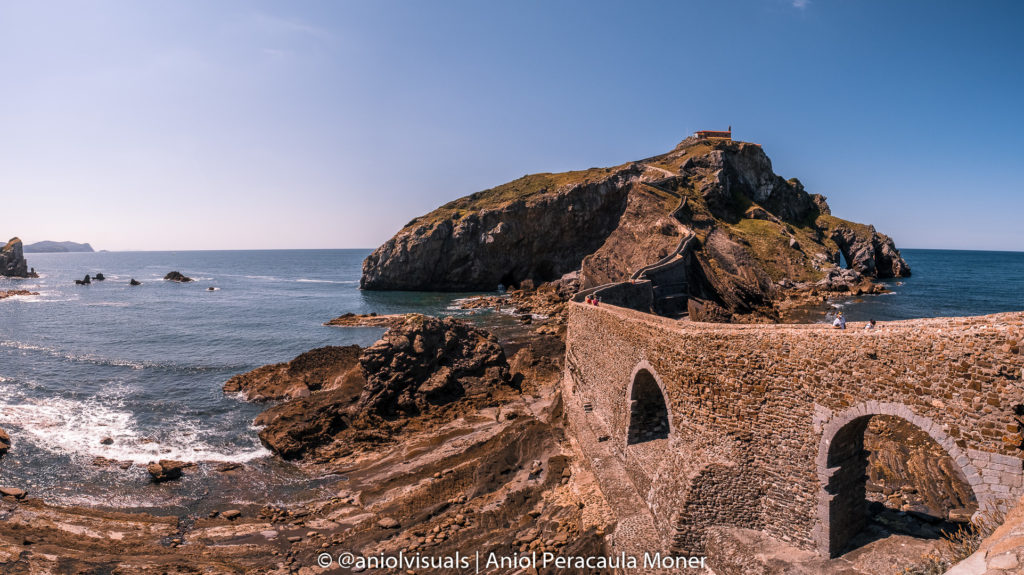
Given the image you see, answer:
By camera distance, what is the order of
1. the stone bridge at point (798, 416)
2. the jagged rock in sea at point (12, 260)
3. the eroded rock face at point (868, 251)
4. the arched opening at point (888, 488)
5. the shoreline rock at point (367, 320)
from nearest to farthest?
1. the stone bridge at point (798, 416)
2. the arched opening at point (888, 488)
3. the shoreline rock at point (367, 320)
4. the eroded rock face at point (868, 251)
5. the jagged rock in sea at point (12, 260)

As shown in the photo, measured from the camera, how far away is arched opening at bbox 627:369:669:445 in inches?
653

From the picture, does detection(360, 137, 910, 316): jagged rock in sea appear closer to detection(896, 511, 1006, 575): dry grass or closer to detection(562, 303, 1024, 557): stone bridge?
detection(562, 303, 1024, 557): stone bridge

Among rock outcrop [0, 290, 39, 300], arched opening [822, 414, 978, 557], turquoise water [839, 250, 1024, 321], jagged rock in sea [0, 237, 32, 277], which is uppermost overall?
jagged rock in sea [0, 237, 32, 277]

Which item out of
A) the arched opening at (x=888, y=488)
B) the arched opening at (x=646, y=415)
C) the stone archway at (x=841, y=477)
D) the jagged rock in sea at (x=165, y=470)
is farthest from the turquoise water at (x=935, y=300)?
the jagged rock in sea at (x=165, y=470)

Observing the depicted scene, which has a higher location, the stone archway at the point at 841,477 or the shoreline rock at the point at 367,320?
the stone archway at the point at 841,477

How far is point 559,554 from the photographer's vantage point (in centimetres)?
1315

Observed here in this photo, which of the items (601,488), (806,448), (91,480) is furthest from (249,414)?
(806,448)

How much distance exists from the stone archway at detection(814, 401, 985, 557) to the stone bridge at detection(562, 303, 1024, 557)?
0.09 feet

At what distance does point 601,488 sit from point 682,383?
16.5 feet

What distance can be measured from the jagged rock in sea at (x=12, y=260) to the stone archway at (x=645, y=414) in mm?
166122

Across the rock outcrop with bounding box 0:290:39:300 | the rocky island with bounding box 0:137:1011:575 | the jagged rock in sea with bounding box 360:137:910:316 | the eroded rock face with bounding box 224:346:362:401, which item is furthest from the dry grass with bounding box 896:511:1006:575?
the rock outcrop with bounding box 0:290:39:300

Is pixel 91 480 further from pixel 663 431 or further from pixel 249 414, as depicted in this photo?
pixel 663 431

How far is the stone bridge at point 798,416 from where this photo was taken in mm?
8188

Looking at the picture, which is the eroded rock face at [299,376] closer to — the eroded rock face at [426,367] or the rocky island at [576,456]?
the rocky island at [576,456]
